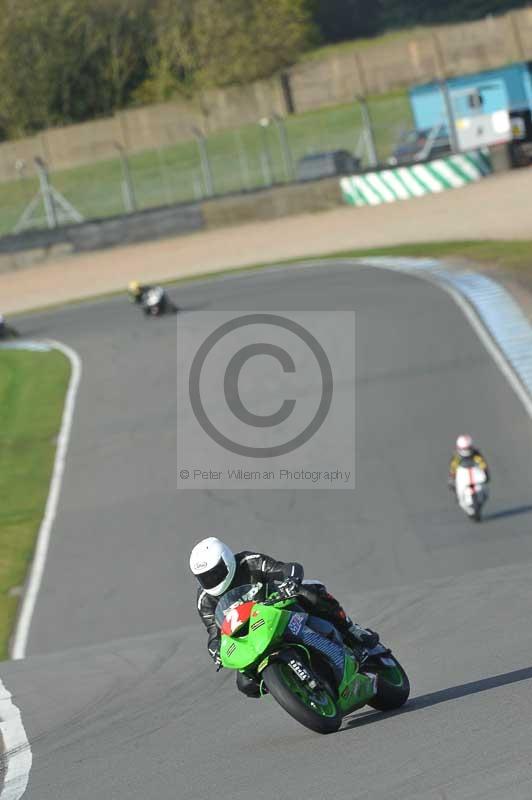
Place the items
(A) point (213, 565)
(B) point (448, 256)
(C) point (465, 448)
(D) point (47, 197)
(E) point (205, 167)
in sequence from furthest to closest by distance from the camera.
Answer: (E) point (205, 167), (D) point (47, 197), (B) point (448, 256), (C) point (465, 448), (A) point (213, 565)

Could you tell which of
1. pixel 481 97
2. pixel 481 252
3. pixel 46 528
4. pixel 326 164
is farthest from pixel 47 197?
pixel 46 528

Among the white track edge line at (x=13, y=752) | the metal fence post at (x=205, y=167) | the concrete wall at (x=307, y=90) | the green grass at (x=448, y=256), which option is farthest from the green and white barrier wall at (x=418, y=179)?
the white track edge line at (x=13, y=752)

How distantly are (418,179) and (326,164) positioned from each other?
578 cm

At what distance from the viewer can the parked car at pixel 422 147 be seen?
44.8 metres

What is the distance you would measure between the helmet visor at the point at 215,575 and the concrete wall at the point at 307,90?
53.9 meters

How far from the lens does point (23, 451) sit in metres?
21.6

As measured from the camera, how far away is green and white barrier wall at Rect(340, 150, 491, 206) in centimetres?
3941

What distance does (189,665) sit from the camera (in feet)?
33.5

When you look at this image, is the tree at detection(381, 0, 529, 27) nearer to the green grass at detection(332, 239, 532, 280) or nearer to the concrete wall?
the concrete wall

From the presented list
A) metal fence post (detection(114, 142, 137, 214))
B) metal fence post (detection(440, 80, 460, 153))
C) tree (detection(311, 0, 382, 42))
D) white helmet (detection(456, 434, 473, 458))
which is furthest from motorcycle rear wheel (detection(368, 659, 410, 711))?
tree (detection(311, 0, 382, 42))

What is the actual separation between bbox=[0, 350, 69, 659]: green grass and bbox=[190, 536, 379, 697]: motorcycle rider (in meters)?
6.90

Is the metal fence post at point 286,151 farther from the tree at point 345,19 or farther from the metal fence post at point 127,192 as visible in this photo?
the tree at point 345,19

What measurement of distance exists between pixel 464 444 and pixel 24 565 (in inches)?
214

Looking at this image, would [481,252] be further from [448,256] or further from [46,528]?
[46,528]
